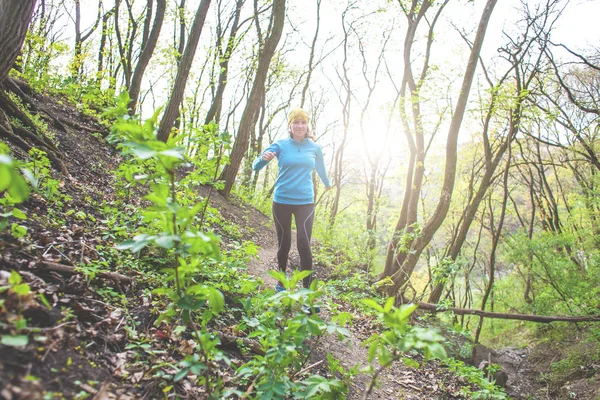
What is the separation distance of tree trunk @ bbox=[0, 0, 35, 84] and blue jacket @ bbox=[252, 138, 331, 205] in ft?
9.05

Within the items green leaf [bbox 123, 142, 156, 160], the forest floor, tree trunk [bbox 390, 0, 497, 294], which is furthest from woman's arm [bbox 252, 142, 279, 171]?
tree trunk [bbox 390, 0, 497, 294]

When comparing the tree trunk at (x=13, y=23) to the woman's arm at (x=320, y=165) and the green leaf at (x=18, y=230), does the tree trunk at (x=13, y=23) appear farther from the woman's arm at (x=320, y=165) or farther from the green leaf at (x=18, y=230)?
the woman's arm at (x=320, y=165)

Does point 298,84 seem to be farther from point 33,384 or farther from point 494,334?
point 33,384

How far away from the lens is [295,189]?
163 inches

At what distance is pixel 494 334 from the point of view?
1488 cm

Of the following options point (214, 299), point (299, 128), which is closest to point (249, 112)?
point (299, 128)

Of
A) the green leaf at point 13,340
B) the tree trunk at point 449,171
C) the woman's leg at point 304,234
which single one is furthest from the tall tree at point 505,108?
the green leaf at point 13,340

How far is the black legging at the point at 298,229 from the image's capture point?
405 centimetres

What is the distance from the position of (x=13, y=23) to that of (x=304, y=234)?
12.2ft

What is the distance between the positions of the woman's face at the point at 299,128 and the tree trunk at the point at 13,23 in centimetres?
300

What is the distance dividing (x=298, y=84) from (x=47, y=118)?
60.5 ft

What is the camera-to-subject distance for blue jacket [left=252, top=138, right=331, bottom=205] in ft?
13.6

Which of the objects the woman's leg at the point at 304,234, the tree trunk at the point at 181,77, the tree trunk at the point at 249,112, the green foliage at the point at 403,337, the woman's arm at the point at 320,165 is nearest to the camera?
the green foliage at the point at 403,337

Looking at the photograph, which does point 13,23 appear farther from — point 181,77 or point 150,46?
point 150,46
